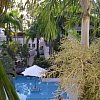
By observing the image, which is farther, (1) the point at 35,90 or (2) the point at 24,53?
(2) the point at 24,53

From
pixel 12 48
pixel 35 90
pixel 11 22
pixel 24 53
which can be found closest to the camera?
pixel 35 90

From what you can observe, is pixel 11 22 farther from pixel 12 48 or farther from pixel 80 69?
pixel 80 69

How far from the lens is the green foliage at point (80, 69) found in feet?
9.25

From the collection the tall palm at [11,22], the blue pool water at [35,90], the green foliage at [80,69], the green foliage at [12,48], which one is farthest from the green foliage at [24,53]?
the green foliage at [80,69]

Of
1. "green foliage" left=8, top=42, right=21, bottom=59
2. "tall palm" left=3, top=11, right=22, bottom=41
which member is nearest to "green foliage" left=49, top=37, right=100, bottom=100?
"green foliage" left=8, top=42, right=21, bottom=59

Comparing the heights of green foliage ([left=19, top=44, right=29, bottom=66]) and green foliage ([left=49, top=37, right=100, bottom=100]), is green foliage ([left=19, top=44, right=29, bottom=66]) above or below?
below

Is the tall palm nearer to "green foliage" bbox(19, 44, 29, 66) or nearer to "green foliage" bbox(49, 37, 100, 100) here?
"green foliage" bbox(19, 44, 29, 66)

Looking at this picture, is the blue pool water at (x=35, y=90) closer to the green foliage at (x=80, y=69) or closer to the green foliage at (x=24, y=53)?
the green foliage at (x=24, y=53)

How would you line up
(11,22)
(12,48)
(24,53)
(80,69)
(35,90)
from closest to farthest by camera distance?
(80,69) → (35,90) → (12,48) → (11,22) → (24,53)

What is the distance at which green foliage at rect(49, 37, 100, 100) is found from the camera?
282 cm

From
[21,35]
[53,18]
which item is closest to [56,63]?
[53,18]

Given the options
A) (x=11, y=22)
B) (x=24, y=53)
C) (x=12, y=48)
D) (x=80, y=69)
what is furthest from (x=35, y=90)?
(x=80, y=69)

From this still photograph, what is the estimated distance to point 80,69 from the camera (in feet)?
9.30

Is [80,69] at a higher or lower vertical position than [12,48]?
higher
